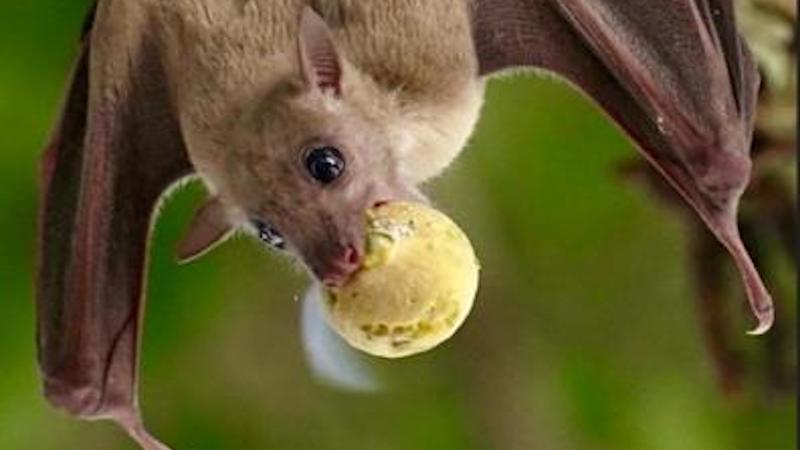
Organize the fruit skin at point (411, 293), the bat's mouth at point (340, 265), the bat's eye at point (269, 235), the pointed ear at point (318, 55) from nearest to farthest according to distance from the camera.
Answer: the fruit skin at point (411, 293)
the bat's mouth at point (340, 265)
the pointed ear at point (318, 55)
the bat's eye at point (269, 235)

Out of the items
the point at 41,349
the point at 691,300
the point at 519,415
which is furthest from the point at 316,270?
the point at 691,300

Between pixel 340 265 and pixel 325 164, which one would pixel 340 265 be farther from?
pixel 325 164

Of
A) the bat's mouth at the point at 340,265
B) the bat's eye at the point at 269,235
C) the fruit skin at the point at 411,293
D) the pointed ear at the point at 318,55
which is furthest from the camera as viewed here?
the bat's eye at the point at 269,235

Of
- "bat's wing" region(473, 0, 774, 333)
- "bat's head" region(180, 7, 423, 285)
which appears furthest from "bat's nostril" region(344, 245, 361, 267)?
"bat's wing" region(473, 0, 774, 333)

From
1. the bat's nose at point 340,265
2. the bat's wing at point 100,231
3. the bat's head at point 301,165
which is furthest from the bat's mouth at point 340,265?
the bat's wing at point 100,231

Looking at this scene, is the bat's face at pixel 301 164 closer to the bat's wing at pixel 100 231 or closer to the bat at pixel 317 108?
the bat at pixel 317 108

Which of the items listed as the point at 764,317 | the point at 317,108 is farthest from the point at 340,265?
the point at 764,317

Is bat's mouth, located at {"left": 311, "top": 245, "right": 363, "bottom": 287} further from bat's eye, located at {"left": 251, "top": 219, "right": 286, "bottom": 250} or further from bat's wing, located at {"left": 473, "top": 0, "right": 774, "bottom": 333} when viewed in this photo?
bat's wing, located at {"left": 473, "top": 0, "right": 774, "bottom": 333}
